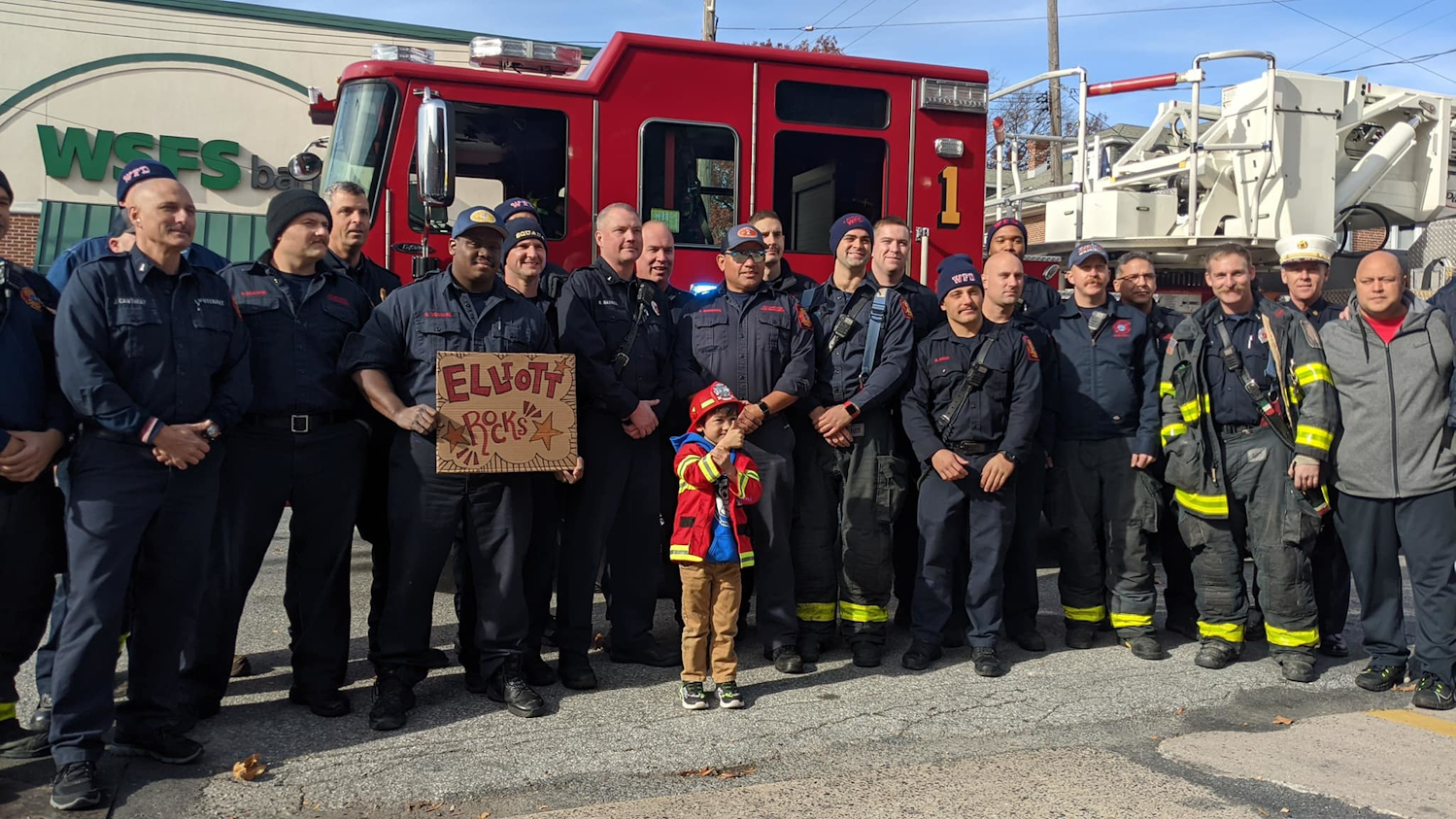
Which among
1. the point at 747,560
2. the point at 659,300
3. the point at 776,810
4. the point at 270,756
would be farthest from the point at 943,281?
the point at 270,756

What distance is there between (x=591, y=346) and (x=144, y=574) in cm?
203

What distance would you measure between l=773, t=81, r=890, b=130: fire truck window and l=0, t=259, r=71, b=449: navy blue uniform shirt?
4080 millimetres

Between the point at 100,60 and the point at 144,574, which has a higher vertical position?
the point at 100,60

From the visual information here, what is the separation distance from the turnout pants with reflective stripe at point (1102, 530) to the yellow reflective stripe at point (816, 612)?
1312 millimetres

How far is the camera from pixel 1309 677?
17.6 feet

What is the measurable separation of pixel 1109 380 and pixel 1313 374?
0.94 meters

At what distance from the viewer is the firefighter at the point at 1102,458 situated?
5828 millimetres

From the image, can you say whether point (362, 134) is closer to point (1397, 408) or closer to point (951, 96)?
point (951, 96)

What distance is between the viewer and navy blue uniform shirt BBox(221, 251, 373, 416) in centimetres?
452

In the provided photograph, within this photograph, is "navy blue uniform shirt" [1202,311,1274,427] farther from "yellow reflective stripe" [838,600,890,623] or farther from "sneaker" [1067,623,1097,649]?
"yellow reflective stripe" [838,600,890,623]

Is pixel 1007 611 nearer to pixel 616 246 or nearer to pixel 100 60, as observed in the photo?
pixel 616 246

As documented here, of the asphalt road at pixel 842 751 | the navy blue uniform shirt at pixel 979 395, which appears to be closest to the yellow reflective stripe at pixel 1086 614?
the asphalt road at pixel 842 751

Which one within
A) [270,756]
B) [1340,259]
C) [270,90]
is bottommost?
[270,756]

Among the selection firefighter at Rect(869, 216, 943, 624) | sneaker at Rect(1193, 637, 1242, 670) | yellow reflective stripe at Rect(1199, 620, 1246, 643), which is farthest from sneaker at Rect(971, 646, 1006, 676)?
yellow reflective stripe at Rect(1199, 620, 1246, 643)
